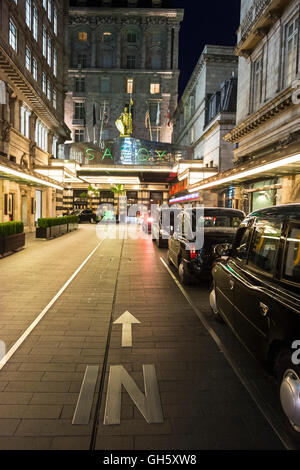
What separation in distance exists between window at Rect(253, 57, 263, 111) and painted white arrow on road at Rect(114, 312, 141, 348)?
18663 mm

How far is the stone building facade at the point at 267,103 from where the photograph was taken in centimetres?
1578

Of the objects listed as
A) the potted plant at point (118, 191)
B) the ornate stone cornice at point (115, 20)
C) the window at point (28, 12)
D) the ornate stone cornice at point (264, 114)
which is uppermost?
the ornate stone cornice at point (115, 20)

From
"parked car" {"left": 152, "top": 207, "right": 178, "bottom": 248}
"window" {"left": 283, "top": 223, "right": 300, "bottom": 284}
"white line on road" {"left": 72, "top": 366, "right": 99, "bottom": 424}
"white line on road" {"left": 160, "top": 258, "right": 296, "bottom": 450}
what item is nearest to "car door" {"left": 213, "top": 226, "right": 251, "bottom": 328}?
"white line on road" {"left": 160, "top": 258, "right": 296, "bottom": 450}

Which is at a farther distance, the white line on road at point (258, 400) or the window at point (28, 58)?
the window at point (28, 58)

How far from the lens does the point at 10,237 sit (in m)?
14.1

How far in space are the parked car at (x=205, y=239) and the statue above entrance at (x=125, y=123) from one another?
41.0 m

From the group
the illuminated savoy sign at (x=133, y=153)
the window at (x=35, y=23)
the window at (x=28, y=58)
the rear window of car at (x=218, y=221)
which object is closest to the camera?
the rear window of car at (x=218, y=221)

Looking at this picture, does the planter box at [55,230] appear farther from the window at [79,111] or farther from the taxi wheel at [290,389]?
the window at [79,111]

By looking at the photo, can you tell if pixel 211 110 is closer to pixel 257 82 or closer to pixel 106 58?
pixel 257 82

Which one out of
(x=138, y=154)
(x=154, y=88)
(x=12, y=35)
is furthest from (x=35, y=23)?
(x=154, y=88)

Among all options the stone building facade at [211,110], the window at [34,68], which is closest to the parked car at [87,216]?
the stone building facade at [211,110]

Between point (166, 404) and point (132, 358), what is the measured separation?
1.17m

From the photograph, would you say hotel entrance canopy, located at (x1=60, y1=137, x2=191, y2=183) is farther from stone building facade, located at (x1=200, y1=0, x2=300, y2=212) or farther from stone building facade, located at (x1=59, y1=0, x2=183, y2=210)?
stone building facade, located at (x1=59, y1=0, x2=183, y2=210)

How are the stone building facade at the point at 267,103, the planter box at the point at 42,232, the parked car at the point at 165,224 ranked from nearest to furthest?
the parked car at the point at 165,224
the stone building facade at the point at 267,103
the planter box at the point at 42,232
